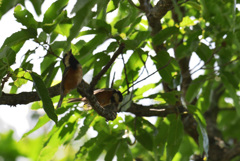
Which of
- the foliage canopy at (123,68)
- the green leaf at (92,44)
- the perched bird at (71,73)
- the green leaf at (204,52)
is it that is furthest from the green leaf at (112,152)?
the green leaf at (204,52)

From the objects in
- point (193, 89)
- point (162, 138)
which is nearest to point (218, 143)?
point (193, 89)

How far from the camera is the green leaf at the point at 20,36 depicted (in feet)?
6.18

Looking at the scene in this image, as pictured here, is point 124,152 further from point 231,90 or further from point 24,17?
point 24,17

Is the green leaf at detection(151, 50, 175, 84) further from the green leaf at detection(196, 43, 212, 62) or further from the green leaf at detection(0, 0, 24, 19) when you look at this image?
the green leaf at detection(0, 0, 24, 19)

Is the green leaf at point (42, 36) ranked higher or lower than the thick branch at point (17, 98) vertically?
higher

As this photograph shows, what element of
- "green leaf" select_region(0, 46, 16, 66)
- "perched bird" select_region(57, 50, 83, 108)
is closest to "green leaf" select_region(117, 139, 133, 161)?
"perched bird" select_region(57, 50, 83, 108)

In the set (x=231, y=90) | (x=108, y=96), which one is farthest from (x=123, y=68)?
(x=231, y=90)

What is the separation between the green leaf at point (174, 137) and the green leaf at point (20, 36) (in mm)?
1288

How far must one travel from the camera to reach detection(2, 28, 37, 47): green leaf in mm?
1884

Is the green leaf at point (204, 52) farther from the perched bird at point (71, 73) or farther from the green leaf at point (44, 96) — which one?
the green leaf at point (44, 96)

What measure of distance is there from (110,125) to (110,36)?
88 centimetres

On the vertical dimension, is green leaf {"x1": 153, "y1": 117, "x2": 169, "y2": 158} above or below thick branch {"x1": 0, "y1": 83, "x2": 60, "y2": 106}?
below

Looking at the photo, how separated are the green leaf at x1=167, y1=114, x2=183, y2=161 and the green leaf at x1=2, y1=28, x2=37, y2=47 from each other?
1288mm

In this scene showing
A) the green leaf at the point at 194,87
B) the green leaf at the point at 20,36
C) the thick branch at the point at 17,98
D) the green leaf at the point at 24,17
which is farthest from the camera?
the green leaf at the point at 194,87
